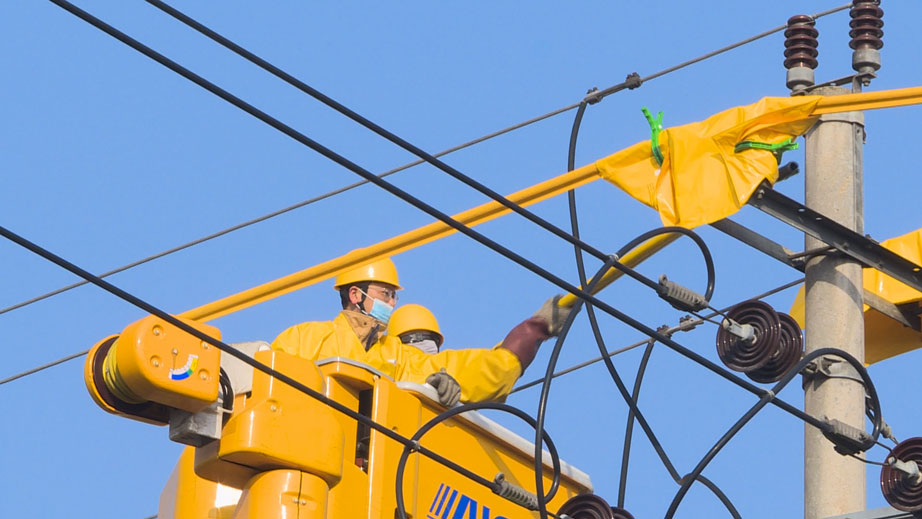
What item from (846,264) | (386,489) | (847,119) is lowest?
(386,489)

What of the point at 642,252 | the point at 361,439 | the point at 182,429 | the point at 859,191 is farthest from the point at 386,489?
the point at 859,191

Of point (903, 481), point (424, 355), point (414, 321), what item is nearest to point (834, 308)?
point (903, 481)

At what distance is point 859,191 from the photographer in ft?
29.4

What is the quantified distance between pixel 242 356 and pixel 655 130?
7.81ft

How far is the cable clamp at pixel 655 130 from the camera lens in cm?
886

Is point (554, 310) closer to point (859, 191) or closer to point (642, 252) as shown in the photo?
point (642, 252)

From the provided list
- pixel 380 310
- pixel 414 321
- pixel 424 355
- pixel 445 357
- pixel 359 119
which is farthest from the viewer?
pixel 414 321

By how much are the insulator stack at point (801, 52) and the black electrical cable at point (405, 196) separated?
5.19ft

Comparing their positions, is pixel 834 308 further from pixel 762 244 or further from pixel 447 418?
pixel 447 418

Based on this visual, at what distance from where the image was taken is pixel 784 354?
332 inches

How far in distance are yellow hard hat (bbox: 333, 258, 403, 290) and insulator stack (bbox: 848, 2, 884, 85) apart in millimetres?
2732

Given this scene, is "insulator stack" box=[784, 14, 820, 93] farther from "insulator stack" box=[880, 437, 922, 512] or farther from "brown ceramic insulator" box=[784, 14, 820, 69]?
"insulator stack" box=[880, 437, 922, 512]

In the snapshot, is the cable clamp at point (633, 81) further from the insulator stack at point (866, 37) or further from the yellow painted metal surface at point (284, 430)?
the yellow painted metal surface at point (284, 430)

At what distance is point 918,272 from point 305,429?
2.85m
